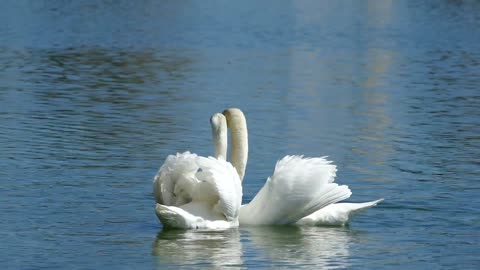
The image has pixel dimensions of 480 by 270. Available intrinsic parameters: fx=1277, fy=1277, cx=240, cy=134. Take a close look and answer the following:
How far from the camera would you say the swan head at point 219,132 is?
11617 millimetres

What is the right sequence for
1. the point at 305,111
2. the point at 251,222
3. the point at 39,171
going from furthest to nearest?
the point at 305,111, the point at 39,171, the point at 251,222

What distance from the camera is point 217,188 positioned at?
1062 centimetres

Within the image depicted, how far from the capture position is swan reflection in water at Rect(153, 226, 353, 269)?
9.80 metres

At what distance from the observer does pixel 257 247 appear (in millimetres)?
10367

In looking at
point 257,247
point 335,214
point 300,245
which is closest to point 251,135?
point 335,214

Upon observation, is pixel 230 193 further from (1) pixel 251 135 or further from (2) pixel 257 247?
(1) pixel 251 135

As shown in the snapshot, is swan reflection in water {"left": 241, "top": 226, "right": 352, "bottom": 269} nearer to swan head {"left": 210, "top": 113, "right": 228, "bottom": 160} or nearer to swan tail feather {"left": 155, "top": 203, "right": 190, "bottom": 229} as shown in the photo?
swan tail feather {"left": 155, "top": 203, "right": 190, "bottom": 229}

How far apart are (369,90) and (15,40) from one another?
14.4 meters

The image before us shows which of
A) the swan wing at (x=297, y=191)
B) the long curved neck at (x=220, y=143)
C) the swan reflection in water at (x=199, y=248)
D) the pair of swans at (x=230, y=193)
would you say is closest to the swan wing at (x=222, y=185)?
the pair of swans at (x=230, y=193)

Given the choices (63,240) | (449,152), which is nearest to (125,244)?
(63,240)

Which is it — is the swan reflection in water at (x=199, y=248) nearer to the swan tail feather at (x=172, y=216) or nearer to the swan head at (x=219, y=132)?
the swan tail feather at (x=172, y=216)

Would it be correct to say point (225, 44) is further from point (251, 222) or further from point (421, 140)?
point (251, 222)

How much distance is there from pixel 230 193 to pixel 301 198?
663 mm

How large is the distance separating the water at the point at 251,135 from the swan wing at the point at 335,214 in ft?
0.33
